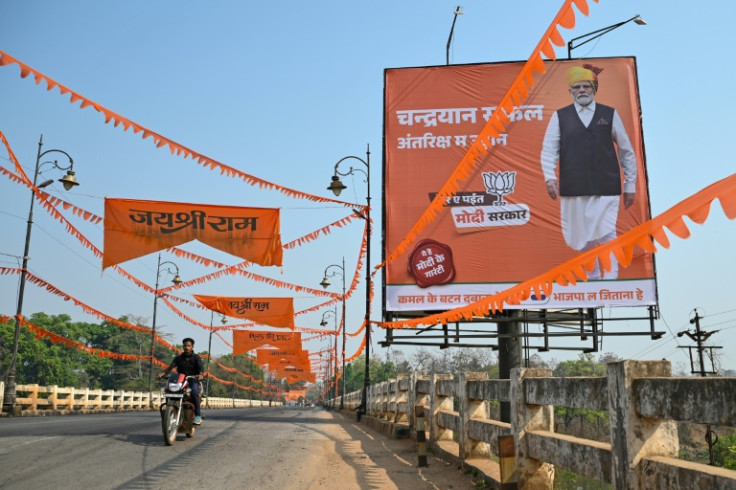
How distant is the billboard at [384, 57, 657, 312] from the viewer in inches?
699

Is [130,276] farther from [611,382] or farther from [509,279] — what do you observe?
[611,382]

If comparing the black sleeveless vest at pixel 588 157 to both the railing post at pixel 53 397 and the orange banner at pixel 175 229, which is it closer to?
the orange banner at pixel 175 229

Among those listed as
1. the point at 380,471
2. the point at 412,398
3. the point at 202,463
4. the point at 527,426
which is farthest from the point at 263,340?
the point at 527,426

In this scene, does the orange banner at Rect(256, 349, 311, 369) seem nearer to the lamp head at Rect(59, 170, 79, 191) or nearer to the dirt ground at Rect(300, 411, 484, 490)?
the lamp head at Rect(59, 170, 79, 191)

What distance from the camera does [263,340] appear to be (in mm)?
40156

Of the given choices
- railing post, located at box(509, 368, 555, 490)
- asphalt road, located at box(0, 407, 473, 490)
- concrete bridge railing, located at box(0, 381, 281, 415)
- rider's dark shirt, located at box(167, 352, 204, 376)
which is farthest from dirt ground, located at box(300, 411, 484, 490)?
concrete bridge railing, located at box(0, 381, 281, 415)

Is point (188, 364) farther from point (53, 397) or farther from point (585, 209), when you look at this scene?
point (53, 397)

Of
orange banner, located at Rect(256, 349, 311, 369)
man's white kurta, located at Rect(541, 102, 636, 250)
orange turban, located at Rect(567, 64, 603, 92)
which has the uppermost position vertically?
orange turban, located at Rect(567, 64, 603, 92)

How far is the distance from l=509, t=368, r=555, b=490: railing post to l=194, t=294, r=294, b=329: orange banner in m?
22.7

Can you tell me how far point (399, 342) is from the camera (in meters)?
18.5

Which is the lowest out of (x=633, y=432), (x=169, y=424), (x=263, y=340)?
(x=169, y=424)

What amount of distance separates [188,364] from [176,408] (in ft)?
3.38

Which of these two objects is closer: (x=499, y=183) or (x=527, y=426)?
(x=527, y=426)

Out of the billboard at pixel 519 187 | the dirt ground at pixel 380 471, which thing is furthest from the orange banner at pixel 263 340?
the dirt ground at pixel 380 471
